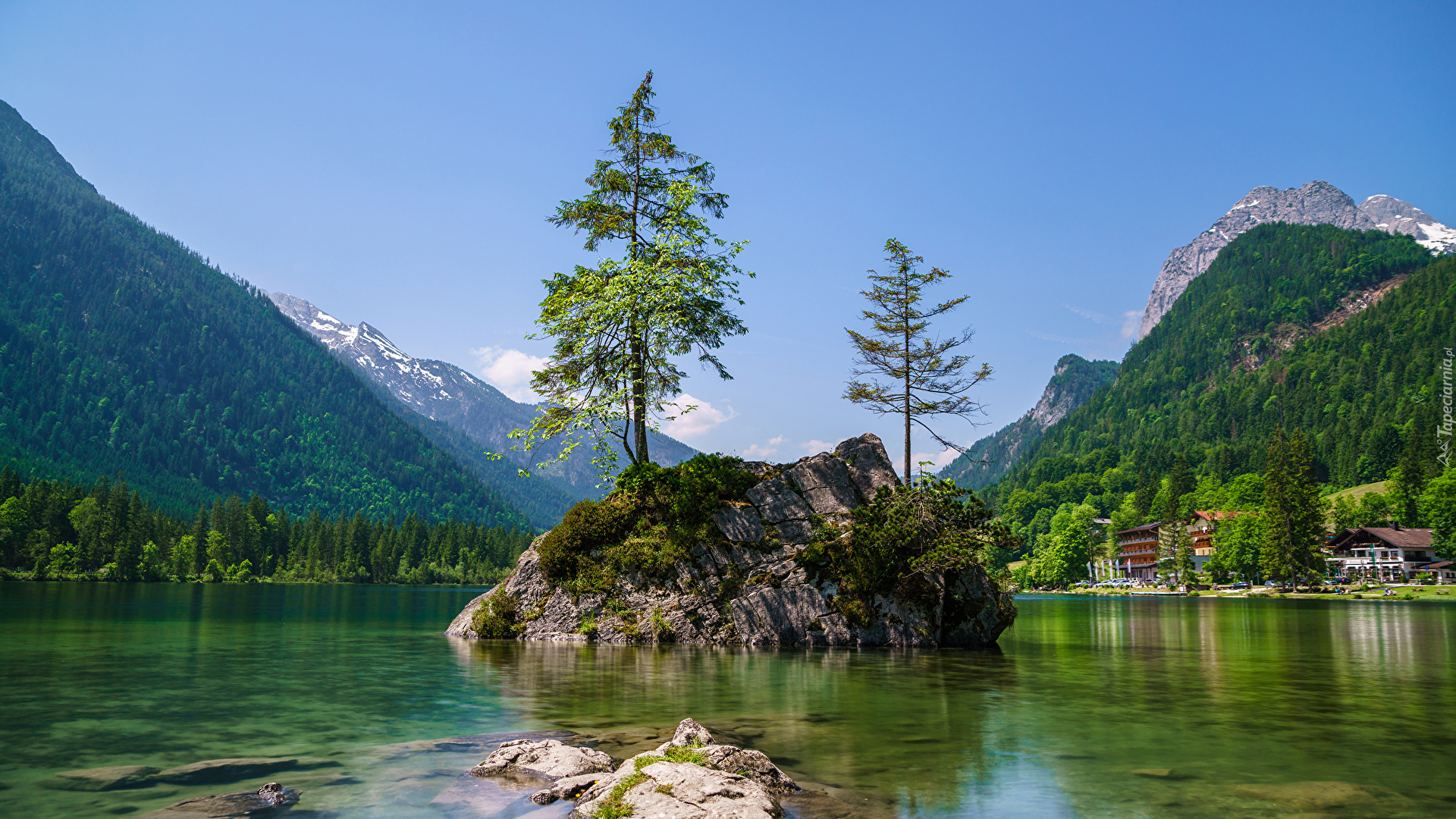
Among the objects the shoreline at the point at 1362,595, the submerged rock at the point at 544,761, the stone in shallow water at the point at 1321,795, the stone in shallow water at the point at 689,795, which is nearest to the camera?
the stone in shallow water at the point at 689,795

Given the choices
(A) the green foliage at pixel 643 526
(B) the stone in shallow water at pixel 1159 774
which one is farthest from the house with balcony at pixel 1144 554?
(B) the stone in shallow water at pixel 1159 774

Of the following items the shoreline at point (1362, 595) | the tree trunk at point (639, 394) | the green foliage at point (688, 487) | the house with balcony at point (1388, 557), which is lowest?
the shoreline at point (1362, 595)

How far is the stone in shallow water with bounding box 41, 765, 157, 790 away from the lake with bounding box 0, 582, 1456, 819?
0.27 metres

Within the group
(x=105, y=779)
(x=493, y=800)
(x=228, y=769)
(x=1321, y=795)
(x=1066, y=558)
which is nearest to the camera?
(x=493, y=800)

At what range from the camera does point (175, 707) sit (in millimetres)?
15539

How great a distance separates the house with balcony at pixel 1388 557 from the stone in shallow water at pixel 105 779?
163m

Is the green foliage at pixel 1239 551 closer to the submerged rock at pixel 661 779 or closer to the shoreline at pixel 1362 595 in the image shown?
the shoreline at pixel 1362 595

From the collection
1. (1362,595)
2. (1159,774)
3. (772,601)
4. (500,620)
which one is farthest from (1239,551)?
(1159,774)

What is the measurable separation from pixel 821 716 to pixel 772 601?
15086mm

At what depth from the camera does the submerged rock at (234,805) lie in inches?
331

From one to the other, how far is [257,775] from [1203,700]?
1800 centimetres

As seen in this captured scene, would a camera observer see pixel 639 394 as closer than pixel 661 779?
No

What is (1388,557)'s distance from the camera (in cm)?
13050

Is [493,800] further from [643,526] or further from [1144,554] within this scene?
[1144,554]
